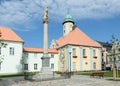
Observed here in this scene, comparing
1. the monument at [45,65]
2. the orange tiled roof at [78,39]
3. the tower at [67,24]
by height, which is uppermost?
the tower at [67,24]

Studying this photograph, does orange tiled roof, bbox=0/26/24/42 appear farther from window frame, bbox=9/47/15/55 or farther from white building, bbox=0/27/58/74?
window frame, bbox=9/47/15/55

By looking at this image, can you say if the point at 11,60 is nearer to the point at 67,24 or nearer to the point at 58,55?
the point at 58,55

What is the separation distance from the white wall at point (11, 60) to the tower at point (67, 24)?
18.2 m

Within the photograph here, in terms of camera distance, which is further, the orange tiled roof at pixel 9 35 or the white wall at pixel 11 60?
the orange tiled roof at pixel 9 35

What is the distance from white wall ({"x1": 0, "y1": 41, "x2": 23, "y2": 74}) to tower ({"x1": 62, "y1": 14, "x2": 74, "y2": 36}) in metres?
18.2

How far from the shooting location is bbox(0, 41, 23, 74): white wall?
39.2m

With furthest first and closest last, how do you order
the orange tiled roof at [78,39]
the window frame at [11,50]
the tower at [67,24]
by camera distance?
the tower at [67,24] → the orange tiled roof at [78,39] → the window frame at [11,50]

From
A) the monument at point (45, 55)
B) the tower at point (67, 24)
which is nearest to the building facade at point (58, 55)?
the tower at point (67, 24)

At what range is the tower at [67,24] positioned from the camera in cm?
5569

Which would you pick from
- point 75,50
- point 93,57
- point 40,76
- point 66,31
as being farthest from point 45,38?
point 66,31

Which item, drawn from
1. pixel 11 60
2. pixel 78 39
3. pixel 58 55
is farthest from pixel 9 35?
pixel 78 39

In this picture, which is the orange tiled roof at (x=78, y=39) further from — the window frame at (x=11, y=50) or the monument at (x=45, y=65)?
the monument at (x=45, y=65)

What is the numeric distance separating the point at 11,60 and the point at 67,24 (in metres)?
22.3

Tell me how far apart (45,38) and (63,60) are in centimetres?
2324
